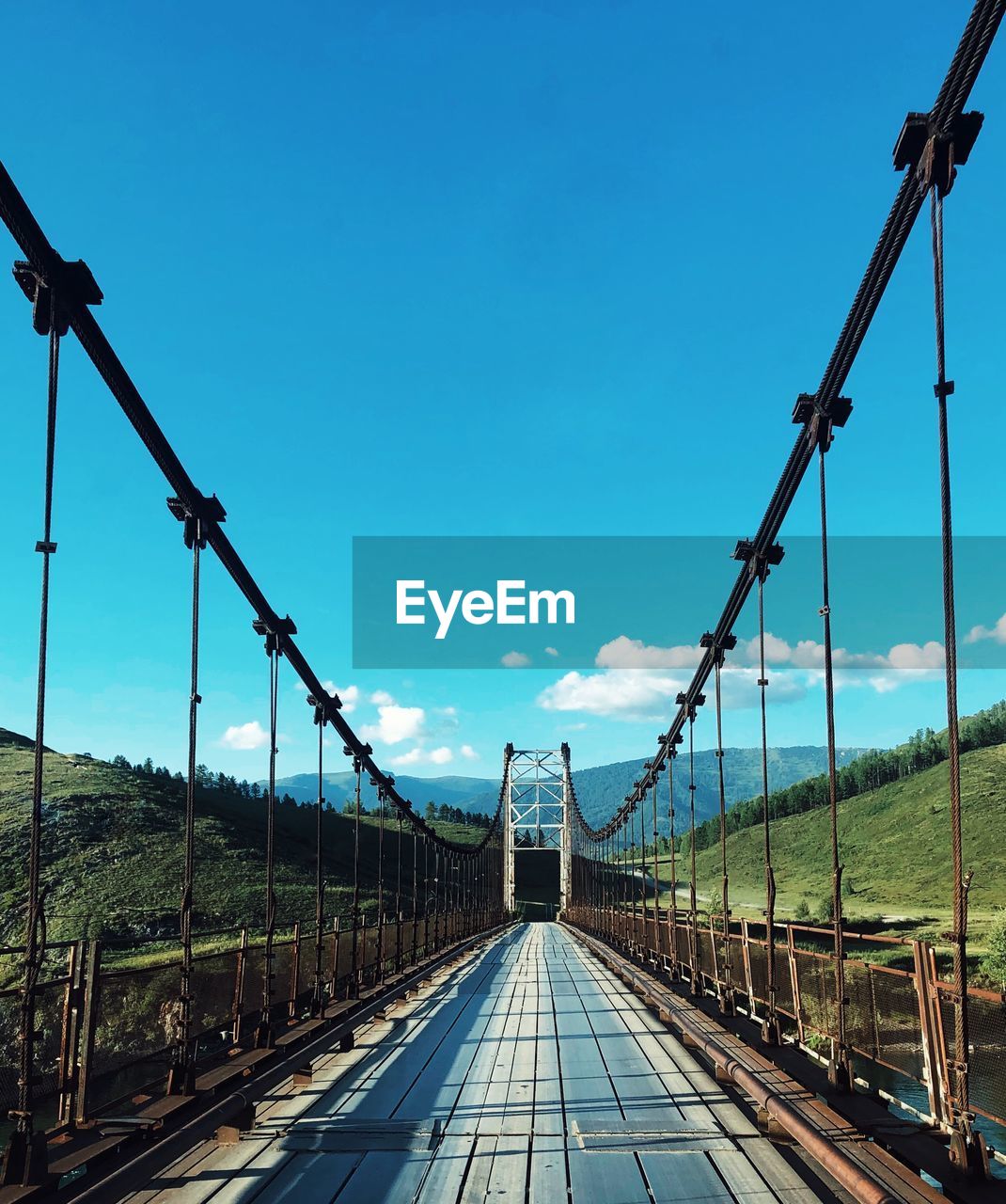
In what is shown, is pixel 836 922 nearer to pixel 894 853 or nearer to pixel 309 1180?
pixel 309 1180

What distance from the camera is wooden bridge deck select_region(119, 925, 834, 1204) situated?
4.96 metres

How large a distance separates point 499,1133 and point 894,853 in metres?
89.8

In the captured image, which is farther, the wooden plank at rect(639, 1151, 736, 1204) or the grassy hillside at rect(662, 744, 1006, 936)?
the grassy hillside at rect(662, 744, 1006, 936)

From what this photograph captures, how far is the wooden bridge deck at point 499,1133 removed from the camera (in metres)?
4.96

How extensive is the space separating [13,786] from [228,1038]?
66005 millimetres

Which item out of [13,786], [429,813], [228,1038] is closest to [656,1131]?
[228,1038]

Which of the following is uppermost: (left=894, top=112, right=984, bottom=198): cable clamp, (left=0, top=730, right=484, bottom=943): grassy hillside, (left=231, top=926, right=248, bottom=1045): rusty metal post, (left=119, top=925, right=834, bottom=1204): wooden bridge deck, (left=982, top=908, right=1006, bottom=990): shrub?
(left=894, top=112, right=984, bottom=198): cable clamp

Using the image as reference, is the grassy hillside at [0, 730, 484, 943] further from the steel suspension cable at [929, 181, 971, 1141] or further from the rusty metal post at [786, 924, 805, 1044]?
the steel suspension cable at [929, 181, 971, 1141]

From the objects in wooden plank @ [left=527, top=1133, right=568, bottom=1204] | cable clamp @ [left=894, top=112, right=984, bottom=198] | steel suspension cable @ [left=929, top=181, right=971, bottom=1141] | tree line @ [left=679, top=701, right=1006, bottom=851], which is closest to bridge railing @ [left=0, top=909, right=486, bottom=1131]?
wooden plank @ [left=527, top=1133, right=568, bottom=1204]

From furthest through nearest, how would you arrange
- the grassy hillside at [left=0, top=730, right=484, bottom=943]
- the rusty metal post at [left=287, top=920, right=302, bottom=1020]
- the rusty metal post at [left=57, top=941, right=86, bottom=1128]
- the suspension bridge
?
the grassy hillside at [left=0, top=730, right=484, bottom=943] < the rusty metal post at [left=287, top=920, right=302, bottom=1020] < the rusty metal post at [left=57, top=941, right=86, bottom=1128] < the suspension bridge

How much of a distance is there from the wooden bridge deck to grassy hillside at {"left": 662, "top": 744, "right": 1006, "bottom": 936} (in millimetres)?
49091

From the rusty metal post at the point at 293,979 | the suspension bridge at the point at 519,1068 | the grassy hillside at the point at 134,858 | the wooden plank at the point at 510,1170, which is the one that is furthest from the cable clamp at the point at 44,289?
the grassy hillside at the point at 134,858

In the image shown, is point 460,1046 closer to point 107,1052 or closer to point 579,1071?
point 579,1071

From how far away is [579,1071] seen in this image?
8.13 m
